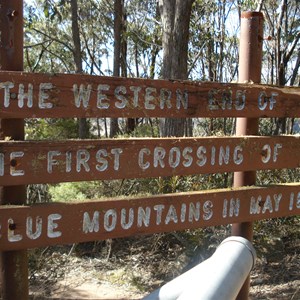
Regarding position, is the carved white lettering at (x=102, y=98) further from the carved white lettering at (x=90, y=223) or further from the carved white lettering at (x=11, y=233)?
the carved white lettering at (x=11, y=233)

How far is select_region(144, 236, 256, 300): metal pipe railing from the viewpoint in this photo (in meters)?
1.27

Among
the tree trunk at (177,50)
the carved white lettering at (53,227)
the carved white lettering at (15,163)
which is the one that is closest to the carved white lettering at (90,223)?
the carved white lettering at (53,227)

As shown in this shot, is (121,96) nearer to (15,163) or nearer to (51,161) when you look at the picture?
(51,161)

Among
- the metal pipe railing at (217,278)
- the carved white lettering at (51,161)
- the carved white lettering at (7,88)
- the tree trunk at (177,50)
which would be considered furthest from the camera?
the tree trunk at (177,50)

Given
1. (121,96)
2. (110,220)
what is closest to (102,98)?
(121,96)

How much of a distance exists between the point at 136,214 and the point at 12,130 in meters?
0.85

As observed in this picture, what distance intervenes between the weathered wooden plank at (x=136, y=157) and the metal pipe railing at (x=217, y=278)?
3.43 feet

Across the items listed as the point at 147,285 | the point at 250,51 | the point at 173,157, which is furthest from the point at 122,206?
the point at 147,285

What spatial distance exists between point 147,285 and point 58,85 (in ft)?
9.19

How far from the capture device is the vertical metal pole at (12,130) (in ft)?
7.53

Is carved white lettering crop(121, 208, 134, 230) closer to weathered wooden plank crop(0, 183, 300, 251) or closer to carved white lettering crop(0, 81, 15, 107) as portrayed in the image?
weathered wooden plank crop(0, 183, 300, 251)

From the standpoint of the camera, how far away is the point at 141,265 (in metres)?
4.88

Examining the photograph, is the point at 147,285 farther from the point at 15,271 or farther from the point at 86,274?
the point at 15,271

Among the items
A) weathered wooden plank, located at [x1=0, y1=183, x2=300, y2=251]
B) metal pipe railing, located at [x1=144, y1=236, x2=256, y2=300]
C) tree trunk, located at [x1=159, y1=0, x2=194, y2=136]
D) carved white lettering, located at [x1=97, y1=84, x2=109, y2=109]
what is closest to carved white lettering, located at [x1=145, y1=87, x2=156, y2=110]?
carved white lettering, located at [x1=97, y1=84, x2=109, y2=109]
